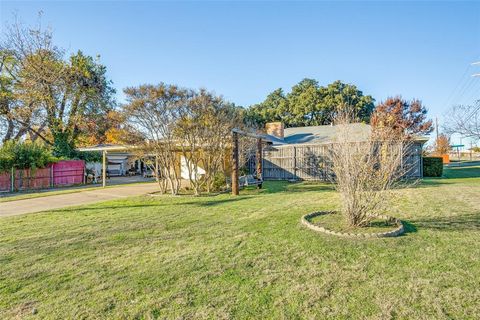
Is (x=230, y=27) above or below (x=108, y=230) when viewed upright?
above

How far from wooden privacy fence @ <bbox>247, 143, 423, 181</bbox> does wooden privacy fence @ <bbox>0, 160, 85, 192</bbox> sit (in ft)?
37.6

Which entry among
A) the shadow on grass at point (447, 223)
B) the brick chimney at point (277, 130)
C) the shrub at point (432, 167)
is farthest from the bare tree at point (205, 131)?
the shrub at point (432, 167)

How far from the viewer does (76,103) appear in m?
21.6

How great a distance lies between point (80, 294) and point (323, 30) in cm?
1311

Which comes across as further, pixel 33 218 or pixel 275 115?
pixel 275 115

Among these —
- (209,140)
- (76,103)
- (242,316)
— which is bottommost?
(242,316)

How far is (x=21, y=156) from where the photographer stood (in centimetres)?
1494

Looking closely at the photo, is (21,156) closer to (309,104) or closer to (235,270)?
(235,270)

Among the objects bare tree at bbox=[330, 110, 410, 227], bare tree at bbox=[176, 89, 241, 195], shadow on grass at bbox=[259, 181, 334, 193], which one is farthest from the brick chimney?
bare tree at bbox=[330, 110, 410, 227]

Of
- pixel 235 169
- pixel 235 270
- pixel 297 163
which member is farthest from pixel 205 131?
pixel 297 163

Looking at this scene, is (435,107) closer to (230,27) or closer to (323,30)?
(323,30)

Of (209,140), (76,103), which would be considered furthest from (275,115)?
(209,140)

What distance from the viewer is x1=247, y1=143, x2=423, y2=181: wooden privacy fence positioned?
53.0 ft

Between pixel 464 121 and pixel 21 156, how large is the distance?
28019 mm
